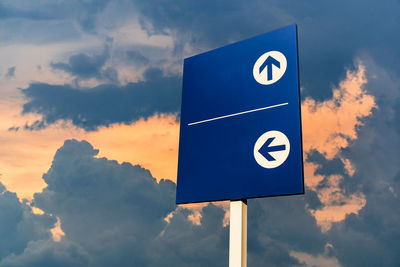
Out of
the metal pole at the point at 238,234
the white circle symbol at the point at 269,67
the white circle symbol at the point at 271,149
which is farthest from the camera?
the white circle symbol at the point at 269,67

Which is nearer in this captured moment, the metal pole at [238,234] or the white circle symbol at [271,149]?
the white circle symbol at [271,149]

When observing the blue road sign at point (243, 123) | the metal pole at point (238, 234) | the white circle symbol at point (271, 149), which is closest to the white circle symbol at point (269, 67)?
the blue road sign at point (243, 123)

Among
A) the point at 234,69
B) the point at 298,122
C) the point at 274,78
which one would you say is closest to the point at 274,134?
the point at 298,122

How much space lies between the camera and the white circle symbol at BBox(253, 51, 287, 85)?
8664 millimetres

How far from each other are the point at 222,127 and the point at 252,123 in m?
0.70

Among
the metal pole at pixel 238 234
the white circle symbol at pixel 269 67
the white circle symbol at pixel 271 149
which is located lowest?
the metal pole at pixel 238 234

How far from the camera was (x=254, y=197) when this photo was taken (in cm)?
811

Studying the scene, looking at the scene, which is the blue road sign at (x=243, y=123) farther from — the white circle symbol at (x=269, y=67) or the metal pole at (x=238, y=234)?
the metal pole at (x=238, y=234)

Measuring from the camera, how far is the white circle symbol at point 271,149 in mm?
8047

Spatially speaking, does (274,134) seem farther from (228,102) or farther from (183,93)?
(183,93)

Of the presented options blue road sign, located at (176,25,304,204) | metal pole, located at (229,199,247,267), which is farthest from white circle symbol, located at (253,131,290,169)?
metal pole, located at (229,199,247,267)

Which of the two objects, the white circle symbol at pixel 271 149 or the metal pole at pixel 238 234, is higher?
the white circle symbol at pixel 271 149

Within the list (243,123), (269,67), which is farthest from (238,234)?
(269,67)

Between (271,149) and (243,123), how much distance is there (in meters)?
0.85
